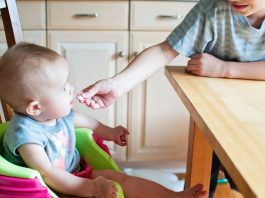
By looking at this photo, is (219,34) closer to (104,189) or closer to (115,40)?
(104,189)

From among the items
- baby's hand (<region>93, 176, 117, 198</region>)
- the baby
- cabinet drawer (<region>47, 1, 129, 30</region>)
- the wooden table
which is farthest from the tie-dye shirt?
cabinet drawer (<region>47, 1, 129, 30</region>)

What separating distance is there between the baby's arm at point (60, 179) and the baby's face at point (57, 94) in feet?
0.28

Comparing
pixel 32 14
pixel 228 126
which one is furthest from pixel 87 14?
pixel 228 126

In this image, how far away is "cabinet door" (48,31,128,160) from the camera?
1880 millimetres

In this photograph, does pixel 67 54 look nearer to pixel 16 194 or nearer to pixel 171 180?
pixel 171 180

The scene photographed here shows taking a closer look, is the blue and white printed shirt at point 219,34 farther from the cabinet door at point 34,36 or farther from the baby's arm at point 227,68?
the cabinet door at point 34,36

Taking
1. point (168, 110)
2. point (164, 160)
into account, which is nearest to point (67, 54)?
point (168, 110)

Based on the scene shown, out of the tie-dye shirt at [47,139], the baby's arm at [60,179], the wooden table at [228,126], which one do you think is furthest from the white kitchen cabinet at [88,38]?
the baby's arm at [60,179]

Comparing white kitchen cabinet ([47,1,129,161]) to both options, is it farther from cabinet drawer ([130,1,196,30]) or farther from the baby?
the baby

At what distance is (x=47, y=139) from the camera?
3.01 feet

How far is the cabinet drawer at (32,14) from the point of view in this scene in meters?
1.82

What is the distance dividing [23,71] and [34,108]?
0.28ft

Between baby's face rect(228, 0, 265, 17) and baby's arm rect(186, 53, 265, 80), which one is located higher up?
baby's face rect(228, 0, 265, 17)

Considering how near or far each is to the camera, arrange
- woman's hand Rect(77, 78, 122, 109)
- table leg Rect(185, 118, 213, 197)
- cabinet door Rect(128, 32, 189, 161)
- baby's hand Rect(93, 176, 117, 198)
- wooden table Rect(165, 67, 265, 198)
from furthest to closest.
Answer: cabinet door Rect(128, 32, 189, 161) < table leg Rect(185, 118, 213, 197) < woman's hand Rect(77, 78, 122, 109) < baby's hand Rect(93, 176, 117, 198) < wooden table Rect(165, 67, 265, 198)
